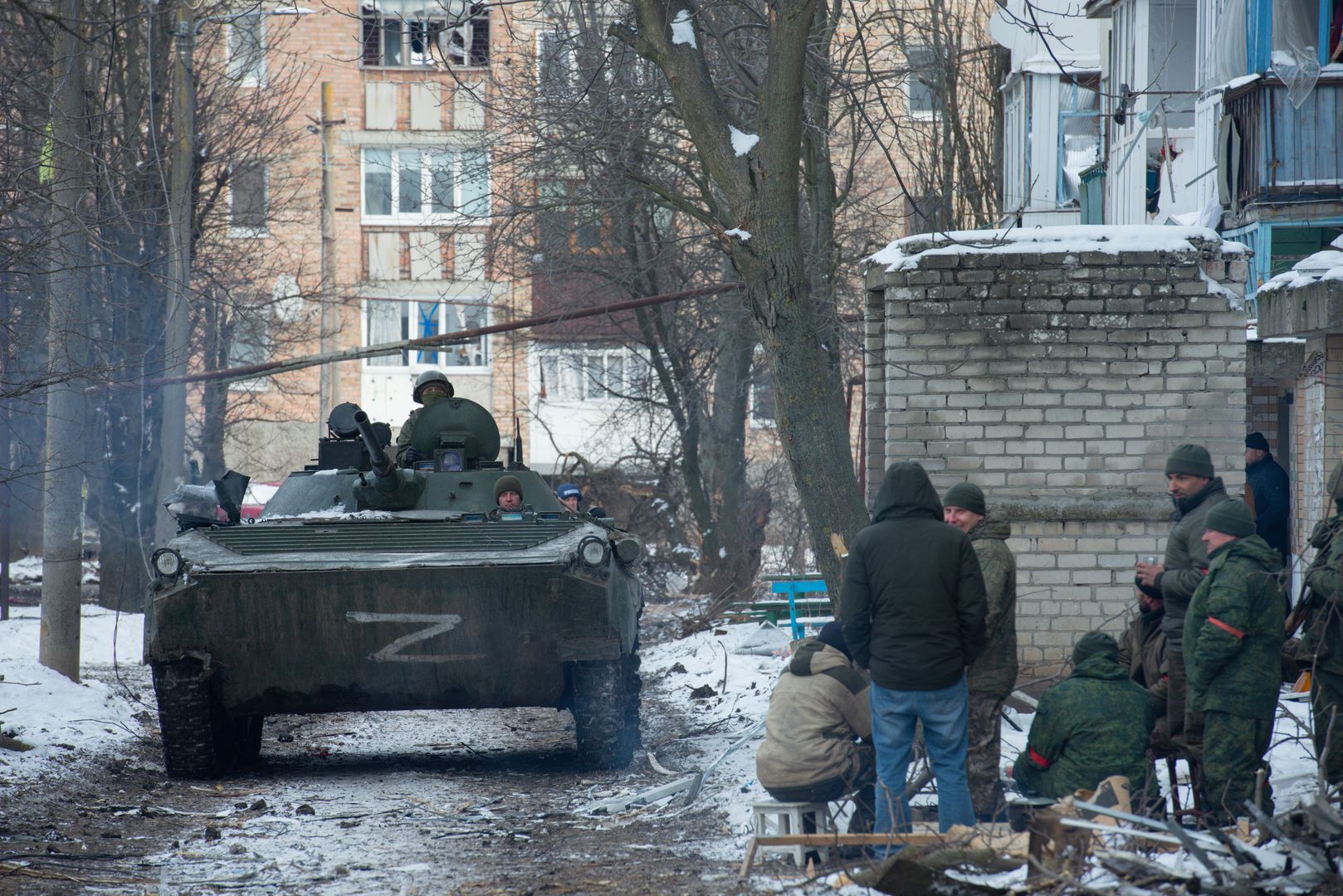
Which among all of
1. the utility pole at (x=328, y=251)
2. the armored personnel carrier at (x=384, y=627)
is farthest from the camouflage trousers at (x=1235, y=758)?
the utility pole at (x=328, y=251)

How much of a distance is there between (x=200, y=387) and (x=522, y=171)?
10309mm

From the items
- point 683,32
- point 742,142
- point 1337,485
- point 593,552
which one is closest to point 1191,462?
point 1337,485

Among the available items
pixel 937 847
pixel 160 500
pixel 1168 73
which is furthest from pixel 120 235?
pixel 937 847

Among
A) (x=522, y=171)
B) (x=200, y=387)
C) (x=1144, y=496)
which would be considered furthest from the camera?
(x=200, y=387)

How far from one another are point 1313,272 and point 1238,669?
4181mm

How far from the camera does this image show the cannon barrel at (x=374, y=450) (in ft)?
27.0

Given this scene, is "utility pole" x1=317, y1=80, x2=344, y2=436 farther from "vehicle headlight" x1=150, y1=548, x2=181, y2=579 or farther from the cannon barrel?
"vehicle headlight" x1=150, y1=548, x2=181, y2=579

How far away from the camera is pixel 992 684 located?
605 cm

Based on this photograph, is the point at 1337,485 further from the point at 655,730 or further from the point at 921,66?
the point at 921,66

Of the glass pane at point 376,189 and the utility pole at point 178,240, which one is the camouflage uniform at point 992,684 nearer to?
the utility pole at point 178,240

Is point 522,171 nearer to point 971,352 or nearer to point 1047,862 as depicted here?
point 971,352

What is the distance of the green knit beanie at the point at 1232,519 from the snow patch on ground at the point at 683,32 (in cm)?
441

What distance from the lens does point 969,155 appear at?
1739 cm

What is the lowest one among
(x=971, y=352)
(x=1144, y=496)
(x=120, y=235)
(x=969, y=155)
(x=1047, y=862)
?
(x=1047, y=862)
